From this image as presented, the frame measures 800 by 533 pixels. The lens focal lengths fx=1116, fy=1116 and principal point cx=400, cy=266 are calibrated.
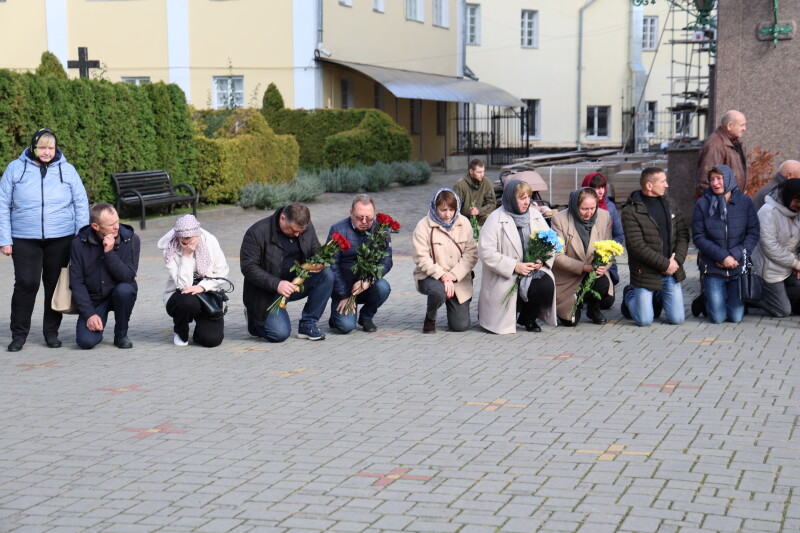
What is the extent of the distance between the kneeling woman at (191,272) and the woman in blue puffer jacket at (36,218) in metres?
0.86

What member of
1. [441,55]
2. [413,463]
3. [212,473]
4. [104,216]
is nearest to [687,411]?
[413,463]

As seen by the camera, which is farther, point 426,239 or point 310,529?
point 426,239

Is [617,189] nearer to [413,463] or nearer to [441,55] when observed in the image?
[413,463]

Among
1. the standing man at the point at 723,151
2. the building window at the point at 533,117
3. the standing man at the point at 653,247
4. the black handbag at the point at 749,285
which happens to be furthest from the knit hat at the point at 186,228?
the building window at the point at 533,117

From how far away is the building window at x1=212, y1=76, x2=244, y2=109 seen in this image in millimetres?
32963

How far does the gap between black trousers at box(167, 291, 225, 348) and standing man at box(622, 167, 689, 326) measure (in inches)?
151

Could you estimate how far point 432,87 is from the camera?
36969mm

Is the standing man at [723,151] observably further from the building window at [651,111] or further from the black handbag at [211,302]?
the building window at [651,111]

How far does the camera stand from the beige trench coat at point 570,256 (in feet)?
33.9

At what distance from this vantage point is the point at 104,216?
366 inches

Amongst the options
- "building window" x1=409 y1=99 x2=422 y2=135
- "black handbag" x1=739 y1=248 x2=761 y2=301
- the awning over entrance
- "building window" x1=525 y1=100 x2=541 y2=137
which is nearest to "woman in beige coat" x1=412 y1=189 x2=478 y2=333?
"black handbag" x1=739 y1=248 x2=761 y2=301

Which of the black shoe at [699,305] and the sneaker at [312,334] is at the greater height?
the black shoe at [699,305]

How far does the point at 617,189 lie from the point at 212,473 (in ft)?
40.5

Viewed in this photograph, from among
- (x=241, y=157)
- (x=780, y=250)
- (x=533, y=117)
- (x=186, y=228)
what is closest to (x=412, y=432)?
(x=186, y=228)
